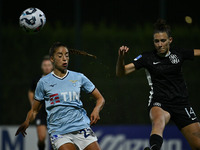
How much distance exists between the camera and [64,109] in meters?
5.08

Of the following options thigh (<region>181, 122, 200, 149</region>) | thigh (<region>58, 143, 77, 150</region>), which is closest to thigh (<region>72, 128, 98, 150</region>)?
thigh (<region>58, 143, 77, 150</region>)

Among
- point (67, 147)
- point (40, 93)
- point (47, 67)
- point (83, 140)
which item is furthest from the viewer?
point (47, 67)

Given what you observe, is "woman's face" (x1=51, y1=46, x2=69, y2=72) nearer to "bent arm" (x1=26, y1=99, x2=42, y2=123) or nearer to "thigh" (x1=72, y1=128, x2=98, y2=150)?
"bent arm" (x1=26, y1=99, x2=42, y2=123)

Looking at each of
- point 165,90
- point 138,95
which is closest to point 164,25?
point 165,90

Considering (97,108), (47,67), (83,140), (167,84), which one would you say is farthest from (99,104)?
(47,67)

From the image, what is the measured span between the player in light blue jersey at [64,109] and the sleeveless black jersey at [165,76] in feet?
2.74

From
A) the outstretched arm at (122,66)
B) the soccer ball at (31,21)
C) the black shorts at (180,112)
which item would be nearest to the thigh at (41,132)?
the soccer ball at (31,21)

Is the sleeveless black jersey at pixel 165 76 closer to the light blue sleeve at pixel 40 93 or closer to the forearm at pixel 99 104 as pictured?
the forearm at pixel 99 104

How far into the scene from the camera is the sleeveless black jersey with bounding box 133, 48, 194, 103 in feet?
18.6

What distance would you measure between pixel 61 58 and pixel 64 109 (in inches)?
22.9

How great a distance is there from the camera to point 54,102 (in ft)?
16.7

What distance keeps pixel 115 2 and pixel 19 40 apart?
3025 millimetres

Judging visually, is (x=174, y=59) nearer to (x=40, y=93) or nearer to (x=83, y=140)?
(x=83, y=140)

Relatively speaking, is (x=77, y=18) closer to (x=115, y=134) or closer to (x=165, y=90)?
(x=115, y=134)
